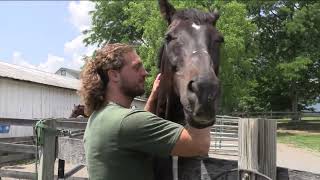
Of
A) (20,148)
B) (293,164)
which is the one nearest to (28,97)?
(293,164)

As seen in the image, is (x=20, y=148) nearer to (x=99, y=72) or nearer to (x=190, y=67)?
(x=99, y=72)

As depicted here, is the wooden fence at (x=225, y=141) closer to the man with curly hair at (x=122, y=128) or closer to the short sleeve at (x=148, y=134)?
the man with curly hair at (x=122, y=128)

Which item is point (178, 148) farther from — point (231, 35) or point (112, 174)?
point (231, 35)

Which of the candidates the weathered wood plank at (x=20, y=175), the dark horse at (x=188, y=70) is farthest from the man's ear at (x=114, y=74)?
the weathered wood plank at (x=20, y=175)

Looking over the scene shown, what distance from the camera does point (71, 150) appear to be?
502cm

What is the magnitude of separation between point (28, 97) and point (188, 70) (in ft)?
66.1

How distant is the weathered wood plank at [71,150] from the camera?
4725 millimetres

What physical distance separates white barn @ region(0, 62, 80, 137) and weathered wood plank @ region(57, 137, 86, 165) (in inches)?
499

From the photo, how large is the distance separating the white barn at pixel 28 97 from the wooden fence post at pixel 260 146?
15600mm

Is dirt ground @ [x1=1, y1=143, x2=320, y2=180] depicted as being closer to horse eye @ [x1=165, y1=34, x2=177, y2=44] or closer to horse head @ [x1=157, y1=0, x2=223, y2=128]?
horse head @ [x1=157, y1=0, x2=223, y2=128]

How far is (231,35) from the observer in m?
29.7

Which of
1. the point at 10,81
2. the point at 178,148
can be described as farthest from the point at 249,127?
the point at 10,81

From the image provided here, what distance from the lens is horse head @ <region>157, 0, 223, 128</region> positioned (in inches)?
104

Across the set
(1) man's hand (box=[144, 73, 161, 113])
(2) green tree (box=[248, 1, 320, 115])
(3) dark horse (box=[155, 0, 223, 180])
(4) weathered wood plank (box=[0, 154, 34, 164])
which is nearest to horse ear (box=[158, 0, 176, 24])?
(3) dark horse (box=[155, 0, 223, 180])
